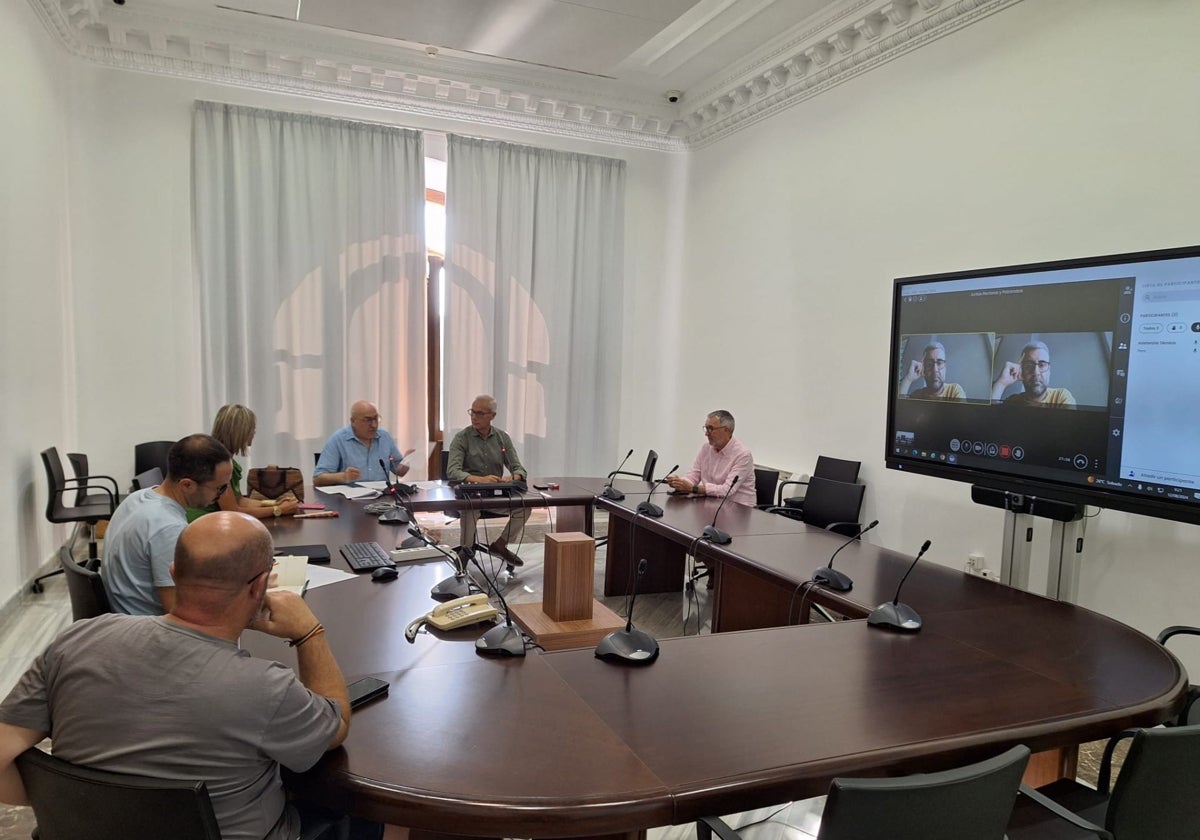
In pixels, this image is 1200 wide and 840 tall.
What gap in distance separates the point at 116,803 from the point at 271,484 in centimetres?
255

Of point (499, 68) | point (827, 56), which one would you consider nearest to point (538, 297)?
point (499, 68)

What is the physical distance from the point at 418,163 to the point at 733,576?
13.6ft

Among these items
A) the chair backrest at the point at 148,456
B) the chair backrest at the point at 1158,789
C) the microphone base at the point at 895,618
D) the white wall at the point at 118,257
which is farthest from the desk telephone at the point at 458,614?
the chair backrest at the point at 148,456

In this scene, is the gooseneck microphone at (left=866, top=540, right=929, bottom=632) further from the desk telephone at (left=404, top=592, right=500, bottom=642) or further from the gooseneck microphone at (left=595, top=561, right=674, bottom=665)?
the desk telephone at (left=404, top=592, right=500, bottom=642)

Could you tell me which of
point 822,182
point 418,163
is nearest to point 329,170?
point 418,163

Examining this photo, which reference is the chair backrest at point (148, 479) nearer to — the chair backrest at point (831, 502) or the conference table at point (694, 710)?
the conference table at point (694, 710)

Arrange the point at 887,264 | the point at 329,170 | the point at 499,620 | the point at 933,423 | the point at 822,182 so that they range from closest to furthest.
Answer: the point at 499,620 < the point at 933,423 < the point at 887,264 < the point at 822,182 < the point at 329,170

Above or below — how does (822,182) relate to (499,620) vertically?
above

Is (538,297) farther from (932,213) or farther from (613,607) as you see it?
(932,213)

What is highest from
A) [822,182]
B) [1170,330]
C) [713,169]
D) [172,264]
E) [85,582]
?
[713,169]

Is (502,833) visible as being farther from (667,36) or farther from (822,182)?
(667,36)

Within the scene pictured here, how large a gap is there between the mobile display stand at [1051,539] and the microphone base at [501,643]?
202cm

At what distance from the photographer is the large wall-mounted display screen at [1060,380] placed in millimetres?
2502

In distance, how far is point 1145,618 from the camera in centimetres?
315
